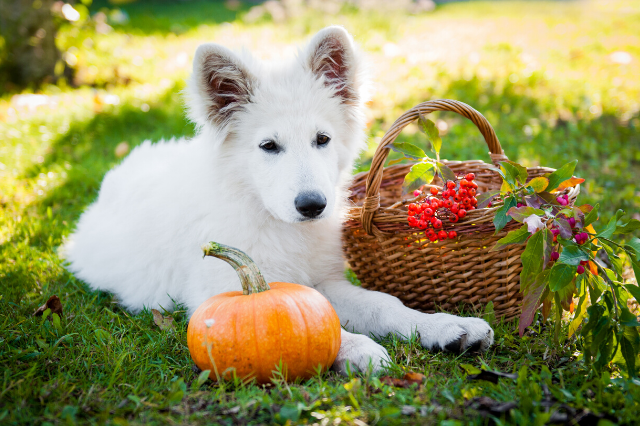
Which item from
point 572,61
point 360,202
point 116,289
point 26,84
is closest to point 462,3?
point 572,61

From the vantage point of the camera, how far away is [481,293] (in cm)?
254

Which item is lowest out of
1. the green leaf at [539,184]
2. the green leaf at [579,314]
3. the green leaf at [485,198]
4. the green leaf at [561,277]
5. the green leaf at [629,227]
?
the green leaf at [579,314]

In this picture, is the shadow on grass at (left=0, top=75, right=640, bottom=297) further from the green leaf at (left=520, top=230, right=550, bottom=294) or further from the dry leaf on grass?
the dry leaf on grass

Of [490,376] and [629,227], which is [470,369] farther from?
[629,227]

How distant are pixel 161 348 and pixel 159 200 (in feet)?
3.14

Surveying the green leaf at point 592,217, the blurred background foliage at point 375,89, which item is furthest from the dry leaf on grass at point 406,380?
the blurred background foliage at point 375,89

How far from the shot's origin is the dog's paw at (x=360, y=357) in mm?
2059

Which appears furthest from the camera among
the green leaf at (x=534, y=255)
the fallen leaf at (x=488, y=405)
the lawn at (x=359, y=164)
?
the green leaf at (x=534, y=255)

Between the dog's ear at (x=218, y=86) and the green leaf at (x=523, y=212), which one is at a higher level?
the dog's ear at (x=218, y=86)

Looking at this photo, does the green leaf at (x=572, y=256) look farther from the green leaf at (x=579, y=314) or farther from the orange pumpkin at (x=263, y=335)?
the orange pumpkin at (x=263, y=335)

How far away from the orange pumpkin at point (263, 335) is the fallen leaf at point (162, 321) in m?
0.54

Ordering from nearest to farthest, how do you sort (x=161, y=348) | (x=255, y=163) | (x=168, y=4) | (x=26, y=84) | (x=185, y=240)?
1. (x=161, y=348)
2. (x=255, y=163)
3. (x=185, y=240)
4. (x=26, y=84)
5. (x=168, y=4)

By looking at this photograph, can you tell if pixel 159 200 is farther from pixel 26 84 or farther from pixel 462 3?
pixel 462 3

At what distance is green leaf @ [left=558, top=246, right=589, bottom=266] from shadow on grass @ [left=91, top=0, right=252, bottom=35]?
10280 millimetres
